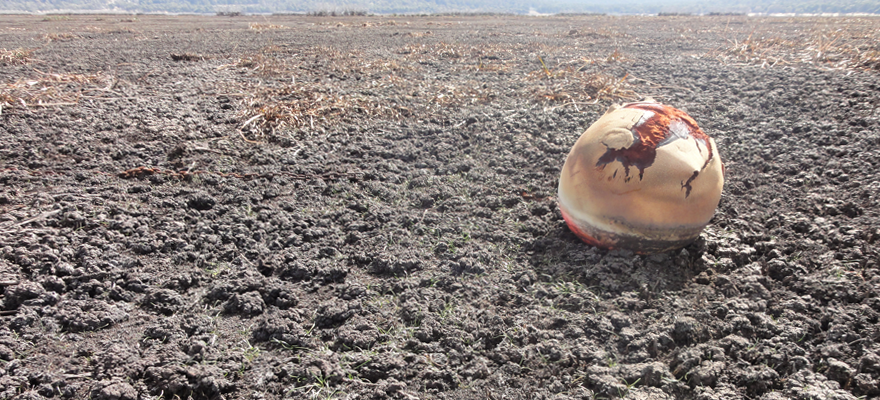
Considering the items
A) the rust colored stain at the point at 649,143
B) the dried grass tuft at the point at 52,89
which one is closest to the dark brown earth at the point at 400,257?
the dried grass tuft at the point at 52,89

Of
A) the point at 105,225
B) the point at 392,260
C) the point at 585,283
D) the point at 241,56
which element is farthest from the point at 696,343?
the point at 241,56

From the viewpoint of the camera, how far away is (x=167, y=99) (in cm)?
679

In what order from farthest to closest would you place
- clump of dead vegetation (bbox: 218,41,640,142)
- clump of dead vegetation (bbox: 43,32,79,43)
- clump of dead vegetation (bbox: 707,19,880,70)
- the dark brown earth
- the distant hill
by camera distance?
1. the distant hill
2. clump of dead vegetation (bbox: 43,32,79,43)
3. clump of dead vegetation (bbox: 707,19,880,70)
4. clump of dead vegetation (bbox: 218,41,640,142)
5. the dark brown earth

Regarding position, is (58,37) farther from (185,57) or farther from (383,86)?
(383,86)

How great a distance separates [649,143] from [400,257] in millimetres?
2044

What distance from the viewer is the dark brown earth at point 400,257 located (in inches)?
92.1

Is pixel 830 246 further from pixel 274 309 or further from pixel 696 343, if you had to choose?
pixel 274 309

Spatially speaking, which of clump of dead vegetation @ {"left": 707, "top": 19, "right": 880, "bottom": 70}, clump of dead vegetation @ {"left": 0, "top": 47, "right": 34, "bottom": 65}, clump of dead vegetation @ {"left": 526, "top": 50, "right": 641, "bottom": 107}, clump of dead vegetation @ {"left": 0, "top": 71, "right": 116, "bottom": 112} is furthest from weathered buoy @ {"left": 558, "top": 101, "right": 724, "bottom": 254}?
clump of dead vegetation @ {"left": 0, "top": 47, "right": 34, "bottom": 65}

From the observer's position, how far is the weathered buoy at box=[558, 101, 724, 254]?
2.90m

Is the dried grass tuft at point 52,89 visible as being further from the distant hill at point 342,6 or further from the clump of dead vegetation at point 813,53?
the distant hill at point 342,6

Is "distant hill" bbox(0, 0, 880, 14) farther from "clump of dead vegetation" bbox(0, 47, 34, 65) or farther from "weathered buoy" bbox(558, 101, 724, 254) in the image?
"weathered buoy" bbox(558, 101, 724, 254)

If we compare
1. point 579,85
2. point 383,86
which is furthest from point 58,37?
point 579,85

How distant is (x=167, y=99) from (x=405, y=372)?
6.68 m

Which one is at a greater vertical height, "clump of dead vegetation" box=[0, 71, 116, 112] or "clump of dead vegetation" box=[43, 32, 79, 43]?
"clump of dead vegetation" box=[43, 32, 79, 43]
